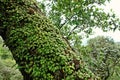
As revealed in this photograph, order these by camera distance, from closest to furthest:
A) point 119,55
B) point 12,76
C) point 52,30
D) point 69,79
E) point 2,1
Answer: point 69,79, point 52,30, point 2,1, point 119,55, point 12,76

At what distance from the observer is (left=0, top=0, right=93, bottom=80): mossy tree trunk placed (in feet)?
8.86

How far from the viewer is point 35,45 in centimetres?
283

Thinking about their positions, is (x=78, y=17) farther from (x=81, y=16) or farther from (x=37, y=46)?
(x=37, y=46)

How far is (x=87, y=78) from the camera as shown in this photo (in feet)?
8.94

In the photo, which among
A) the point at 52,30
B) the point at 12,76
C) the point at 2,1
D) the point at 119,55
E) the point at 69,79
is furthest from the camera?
the point at 12,76

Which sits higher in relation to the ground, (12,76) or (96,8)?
(96,8)

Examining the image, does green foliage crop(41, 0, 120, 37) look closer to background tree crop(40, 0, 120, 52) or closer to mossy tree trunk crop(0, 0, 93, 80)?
background tree crop(40, 0, 120, 52)

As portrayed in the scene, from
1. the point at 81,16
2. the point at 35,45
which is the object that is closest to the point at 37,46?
the point at 35,45

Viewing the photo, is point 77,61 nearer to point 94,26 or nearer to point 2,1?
point 2,1

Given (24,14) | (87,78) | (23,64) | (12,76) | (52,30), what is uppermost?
(24,14)

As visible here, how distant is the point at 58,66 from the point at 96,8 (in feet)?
22.4

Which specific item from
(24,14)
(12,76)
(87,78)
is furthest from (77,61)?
(12,76)

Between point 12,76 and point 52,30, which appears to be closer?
point 52,30

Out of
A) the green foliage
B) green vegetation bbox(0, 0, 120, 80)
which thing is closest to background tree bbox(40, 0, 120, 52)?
the green foliage
